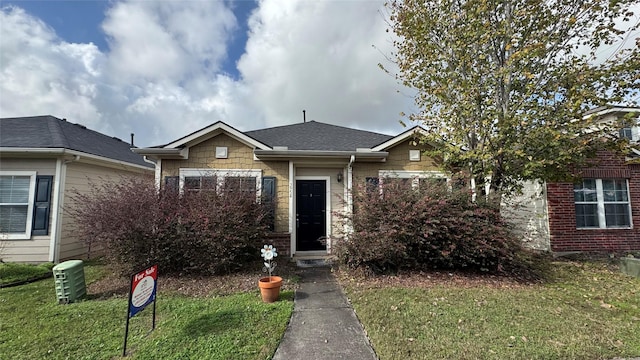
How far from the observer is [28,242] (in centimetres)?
734

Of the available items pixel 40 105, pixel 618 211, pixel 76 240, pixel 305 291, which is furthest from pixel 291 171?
pixel 40 105

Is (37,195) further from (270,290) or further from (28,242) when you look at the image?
(270,290)

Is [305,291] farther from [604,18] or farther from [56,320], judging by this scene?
[604,18]

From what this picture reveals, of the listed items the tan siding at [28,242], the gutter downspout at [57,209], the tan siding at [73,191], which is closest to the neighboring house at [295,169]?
the tan siding at [73,191]

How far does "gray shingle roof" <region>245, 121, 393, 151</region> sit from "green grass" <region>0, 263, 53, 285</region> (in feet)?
19.7

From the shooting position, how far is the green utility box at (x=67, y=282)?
459 centimetres

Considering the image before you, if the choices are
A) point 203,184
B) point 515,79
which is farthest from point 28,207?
point 515,79

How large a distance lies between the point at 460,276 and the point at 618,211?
6.91m

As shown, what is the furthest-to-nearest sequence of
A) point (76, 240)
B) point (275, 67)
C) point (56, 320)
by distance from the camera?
point (275, 67)
point (76, 240)
point (56, 320)

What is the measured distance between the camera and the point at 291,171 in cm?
771

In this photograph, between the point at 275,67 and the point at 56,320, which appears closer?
the point at 56,320

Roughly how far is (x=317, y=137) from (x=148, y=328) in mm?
6964

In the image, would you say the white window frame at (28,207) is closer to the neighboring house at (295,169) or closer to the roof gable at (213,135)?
the neighboring house at (295,169)

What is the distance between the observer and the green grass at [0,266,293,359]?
3166mm
